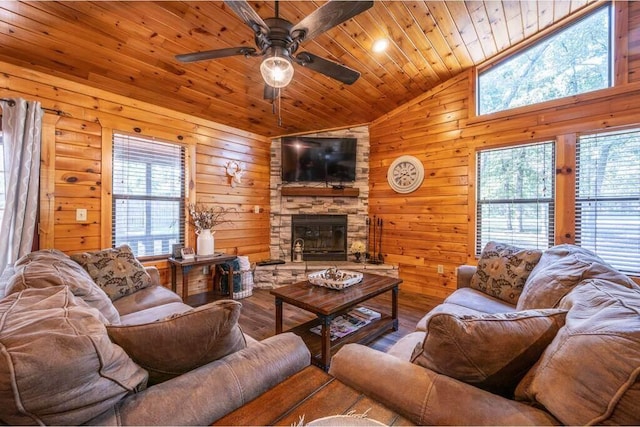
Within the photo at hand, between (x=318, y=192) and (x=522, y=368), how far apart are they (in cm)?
374

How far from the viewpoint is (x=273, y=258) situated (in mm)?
4559

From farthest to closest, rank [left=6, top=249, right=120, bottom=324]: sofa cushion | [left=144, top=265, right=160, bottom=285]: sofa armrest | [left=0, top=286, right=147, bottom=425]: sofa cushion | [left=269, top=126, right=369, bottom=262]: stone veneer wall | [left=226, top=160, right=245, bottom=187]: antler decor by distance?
1. [left=269, top=126, right=369, bottom=262]: stone veneer wall
2. [left=226, top=160, right=245, bottom=187]: antler decor
3. [left=144, top=265, right=160, bottom=285]: sofa armrest
4. [left=6, top=249, right=120, bottom=324]: sofa cushion
5. [left=0, top=286, right=147, bottom=425]: sofa cushion

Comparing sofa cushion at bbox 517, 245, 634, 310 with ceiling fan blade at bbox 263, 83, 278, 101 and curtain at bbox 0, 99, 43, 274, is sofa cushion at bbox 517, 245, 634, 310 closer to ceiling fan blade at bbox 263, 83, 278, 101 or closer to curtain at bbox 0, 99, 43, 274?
ceiling fan blade at bbox 263, 83, 278, 101

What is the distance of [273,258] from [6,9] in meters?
3.77

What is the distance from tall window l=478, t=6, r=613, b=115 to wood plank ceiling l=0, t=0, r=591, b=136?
230mm

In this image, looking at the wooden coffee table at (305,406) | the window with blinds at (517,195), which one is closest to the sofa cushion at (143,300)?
the wooden coffee table at (305,406)

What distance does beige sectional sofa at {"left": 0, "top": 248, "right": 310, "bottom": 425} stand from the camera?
616 millimetres

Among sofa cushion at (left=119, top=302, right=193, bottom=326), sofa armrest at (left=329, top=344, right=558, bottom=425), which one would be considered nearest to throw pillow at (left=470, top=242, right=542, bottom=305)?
sofa armrest at (left=329, top=344, right=558, bottom=425)

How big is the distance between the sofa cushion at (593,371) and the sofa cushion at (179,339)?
1033 millimetres

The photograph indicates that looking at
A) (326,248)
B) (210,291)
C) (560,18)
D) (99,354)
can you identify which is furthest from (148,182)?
(560,18)

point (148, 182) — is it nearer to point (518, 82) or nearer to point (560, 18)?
point (518, 82)

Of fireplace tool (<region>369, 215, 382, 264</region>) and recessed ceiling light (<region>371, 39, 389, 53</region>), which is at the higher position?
recessed ceiling light (<region>371, 39, 389, 53</region>)

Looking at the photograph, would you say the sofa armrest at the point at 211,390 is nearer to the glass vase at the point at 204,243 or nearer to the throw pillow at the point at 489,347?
the throw pillow at the point at 489,347

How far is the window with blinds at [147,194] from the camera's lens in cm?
306
